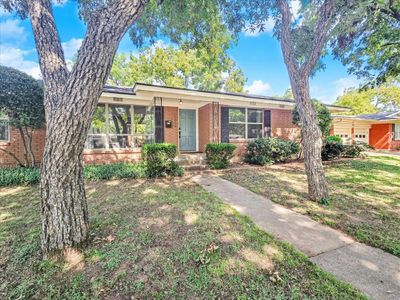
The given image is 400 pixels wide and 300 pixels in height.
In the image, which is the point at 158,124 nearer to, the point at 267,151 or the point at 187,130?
→ the point at 187,130

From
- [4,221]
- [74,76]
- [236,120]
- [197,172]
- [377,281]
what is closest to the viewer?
Answer: [377,281]

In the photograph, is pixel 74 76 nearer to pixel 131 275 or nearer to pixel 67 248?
pixel 67 248

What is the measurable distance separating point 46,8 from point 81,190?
8.57 ft

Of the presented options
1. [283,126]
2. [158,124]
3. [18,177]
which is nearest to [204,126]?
[158,124]

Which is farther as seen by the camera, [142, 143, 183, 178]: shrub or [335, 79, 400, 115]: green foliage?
[335, 79, 400, 115]: green foliage

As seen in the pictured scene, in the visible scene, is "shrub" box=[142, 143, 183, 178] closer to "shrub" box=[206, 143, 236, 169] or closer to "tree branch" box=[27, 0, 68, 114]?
"shrub" box=[206, 143, 236, 169]

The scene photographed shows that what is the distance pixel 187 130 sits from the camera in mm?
11094

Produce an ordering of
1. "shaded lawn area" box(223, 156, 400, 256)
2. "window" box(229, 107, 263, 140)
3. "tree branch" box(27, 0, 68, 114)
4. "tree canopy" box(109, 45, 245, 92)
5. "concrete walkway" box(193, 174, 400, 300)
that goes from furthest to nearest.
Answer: "tree canopy" box(109, 45, 245, 92) < "window" box(229, 107, 263, 140) < "shaded lawn area" box(223, 156, 400, 256) < "tree branch" box(27, 0, 68, 114) < "concrete walkway" box(193, 174, 400, 300)

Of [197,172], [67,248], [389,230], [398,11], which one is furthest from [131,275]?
[398,11]

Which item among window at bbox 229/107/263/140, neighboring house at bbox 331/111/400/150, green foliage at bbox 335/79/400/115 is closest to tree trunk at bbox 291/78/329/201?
window at bbox 229/107/263/140

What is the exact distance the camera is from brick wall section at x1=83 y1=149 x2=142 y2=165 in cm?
866

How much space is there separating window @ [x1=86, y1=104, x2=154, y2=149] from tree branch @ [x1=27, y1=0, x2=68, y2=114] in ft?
21.4

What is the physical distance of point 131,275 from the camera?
2.16m

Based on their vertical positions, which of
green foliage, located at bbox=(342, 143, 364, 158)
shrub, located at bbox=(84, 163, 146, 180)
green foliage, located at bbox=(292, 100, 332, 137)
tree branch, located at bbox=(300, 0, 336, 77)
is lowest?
shrub, located at bbox=(84, 163, 146, 180)
